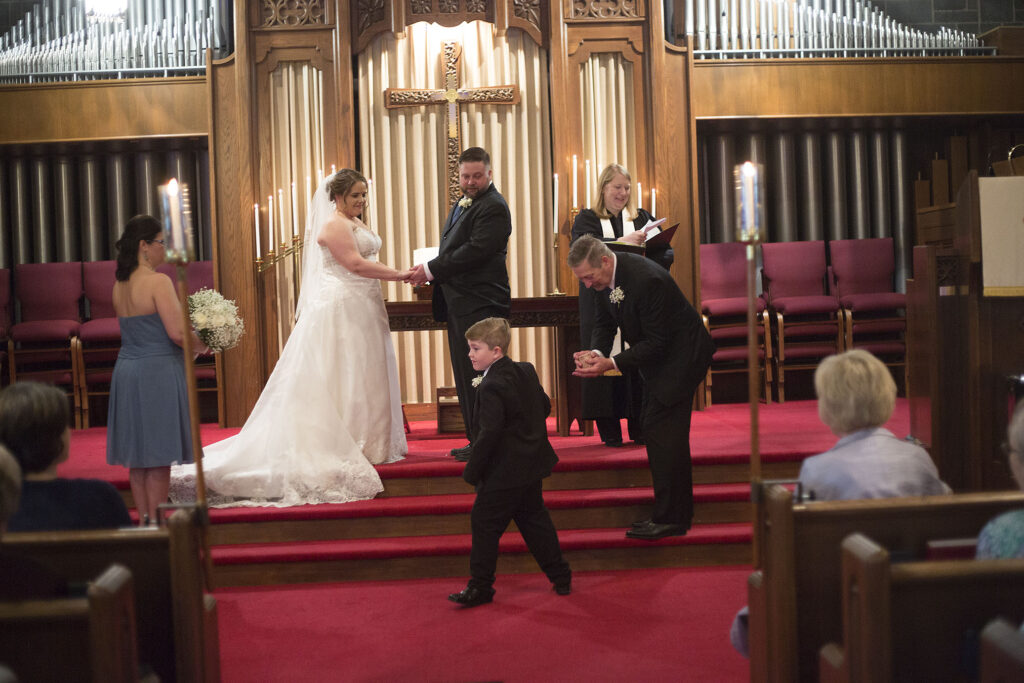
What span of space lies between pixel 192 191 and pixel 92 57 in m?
1.29

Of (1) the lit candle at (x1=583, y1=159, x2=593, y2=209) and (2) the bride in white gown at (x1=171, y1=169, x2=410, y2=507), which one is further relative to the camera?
(1) the lit candle at (x1=583, y1=159, x2=593, y2=209)

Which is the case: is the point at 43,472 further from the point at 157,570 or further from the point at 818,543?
the point at 818,543

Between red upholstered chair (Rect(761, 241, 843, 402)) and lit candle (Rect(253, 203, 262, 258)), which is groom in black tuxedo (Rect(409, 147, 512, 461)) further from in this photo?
red upholstered chair (Rect(761, 241, 843, 402))

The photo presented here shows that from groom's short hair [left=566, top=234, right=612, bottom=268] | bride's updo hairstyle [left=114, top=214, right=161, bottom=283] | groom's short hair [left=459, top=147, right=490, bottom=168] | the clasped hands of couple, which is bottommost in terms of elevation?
the clasped hands of couple

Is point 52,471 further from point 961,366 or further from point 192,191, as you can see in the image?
point 192,191

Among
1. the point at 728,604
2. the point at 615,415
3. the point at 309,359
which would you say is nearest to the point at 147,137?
the point at 309,359

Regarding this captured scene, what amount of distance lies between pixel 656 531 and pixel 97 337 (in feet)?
16.7

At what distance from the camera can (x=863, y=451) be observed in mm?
2518

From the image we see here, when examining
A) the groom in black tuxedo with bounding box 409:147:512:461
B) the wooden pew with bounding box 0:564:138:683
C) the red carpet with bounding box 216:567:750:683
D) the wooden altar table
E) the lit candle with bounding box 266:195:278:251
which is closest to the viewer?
the wooden pew with bounding box 0:564:138:683

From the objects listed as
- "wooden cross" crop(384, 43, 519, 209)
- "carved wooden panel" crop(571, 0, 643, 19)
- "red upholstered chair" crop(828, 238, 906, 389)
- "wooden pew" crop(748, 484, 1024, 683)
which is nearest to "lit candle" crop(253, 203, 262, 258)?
"wooden cross" crop(384, 43, 519, 209)

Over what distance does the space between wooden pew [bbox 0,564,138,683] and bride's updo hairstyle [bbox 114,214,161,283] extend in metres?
2.57

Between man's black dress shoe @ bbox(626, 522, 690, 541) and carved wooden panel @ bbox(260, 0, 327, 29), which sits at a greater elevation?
carved wooden panel @ bbox(260, 0, 327, 29)

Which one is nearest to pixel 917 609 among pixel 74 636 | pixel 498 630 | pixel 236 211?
pixel 74 636

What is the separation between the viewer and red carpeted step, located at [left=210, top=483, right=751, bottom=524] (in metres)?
4.75
